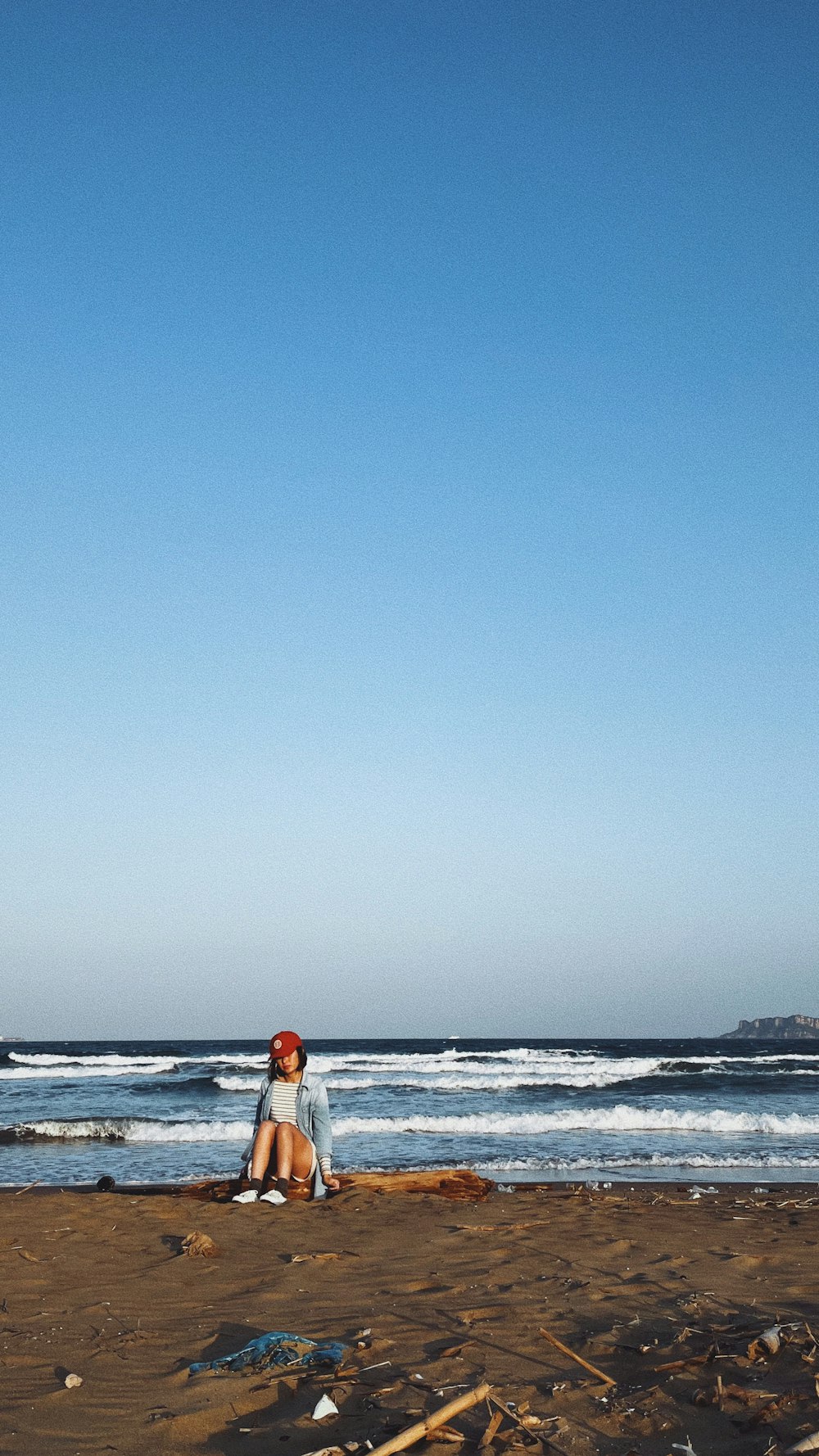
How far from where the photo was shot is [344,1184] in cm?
912

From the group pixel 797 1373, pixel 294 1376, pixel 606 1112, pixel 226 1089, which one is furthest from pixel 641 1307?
pixel 226 1089

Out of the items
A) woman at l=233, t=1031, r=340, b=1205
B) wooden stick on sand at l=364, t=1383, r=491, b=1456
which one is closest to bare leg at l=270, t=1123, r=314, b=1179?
woman at l=233, t=1031, r=340, b=1205

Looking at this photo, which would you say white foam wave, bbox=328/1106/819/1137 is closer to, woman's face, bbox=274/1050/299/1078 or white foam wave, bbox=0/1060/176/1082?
woman's face, bbox=274/1050/299/1078

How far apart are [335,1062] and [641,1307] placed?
129 feet

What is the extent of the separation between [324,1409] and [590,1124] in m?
15.6

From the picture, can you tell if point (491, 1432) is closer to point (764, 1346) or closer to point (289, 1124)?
point (764, 1346)

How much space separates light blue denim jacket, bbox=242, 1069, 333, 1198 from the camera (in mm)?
8422

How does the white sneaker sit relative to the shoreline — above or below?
above

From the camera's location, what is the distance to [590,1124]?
1756 centimetres

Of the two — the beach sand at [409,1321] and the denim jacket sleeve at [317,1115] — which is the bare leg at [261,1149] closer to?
the denim jacket sleeve at [317,1115]

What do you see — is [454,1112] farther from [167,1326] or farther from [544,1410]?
[544,1410]

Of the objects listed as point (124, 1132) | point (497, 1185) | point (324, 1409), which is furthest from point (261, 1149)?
point (124, 1132)

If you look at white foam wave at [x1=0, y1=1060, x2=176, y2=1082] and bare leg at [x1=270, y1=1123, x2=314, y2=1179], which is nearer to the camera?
bare leg at [x1=270, y1=1123, x2=314, y2=1179]

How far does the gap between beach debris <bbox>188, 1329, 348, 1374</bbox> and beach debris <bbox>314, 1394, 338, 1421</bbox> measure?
0.43 metres
